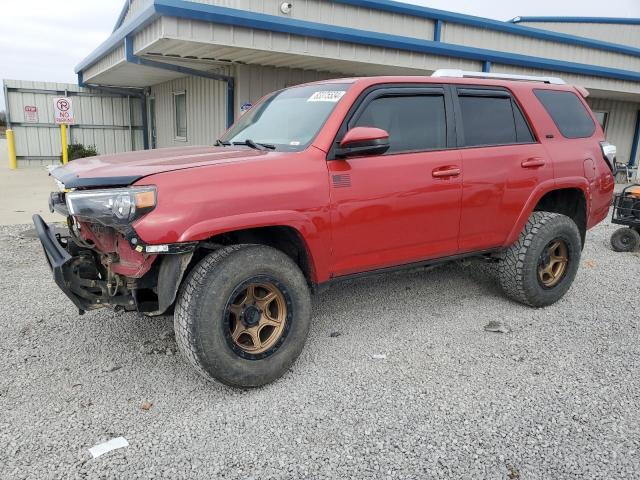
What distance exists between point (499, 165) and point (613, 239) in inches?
159

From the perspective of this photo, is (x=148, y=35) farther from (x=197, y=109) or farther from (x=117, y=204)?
(x=117, y=204)

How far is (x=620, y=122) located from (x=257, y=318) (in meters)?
19.7

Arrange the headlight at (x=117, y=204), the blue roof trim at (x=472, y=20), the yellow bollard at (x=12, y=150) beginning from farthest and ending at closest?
the yellow bollard at (x=12, y=150), the blue roof trim at (x=472, y=20), the headlight at (x=117, y=204)

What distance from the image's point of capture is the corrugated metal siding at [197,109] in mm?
11688

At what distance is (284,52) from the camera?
28.1ft

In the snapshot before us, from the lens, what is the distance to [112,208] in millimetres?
2787

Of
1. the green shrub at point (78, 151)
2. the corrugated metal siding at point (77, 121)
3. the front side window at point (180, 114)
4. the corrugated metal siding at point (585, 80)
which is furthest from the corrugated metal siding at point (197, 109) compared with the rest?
the corrugated metal siding at point (585, 80)

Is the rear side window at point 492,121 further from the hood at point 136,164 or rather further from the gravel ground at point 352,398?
the hood at point 136,164

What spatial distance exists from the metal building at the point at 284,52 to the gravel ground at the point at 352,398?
17.4ft

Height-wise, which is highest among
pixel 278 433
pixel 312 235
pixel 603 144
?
pixel 603 144

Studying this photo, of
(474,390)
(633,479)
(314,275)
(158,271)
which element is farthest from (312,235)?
(633,479)

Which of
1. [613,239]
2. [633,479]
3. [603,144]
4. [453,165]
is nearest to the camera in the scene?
[633,479]

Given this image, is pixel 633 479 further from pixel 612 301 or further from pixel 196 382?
pixel 612 301

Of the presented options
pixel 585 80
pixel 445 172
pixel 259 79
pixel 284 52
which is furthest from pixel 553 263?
pixel 585 80
